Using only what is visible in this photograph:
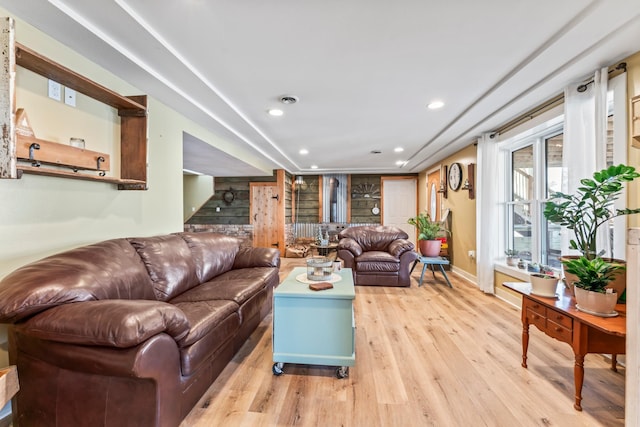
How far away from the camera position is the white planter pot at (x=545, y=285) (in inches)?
72.0

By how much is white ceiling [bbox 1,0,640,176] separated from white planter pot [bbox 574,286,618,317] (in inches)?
63.8

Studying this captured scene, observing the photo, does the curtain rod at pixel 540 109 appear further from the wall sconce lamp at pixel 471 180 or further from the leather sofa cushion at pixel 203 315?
the leather sofa cushion at pixel 203 315

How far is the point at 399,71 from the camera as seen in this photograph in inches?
89.1

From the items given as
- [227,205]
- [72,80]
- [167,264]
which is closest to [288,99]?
[72,80]

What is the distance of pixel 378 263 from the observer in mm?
4195

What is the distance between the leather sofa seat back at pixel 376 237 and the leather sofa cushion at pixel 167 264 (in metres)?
3.07

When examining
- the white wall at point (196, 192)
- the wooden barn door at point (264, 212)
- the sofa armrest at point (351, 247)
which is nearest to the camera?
the sofa armrest at point (351, 247)

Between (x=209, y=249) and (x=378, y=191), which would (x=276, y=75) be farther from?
(x=378, y=191)

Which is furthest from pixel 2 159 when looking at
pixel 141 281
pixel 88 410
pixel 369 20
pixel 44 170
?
pixel 369 20

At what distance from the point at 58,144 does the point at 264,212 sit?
5598mm

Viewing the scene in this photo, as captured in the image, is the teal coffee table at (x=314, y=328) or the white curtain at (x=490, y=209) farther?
the white curtain at (x=490, y=209)

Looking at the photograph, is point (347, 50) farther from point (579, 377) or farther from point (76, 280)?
point (579, 377)

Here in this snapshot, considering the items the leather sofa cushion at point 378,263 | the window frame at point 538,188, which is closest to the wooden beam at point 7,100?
the leather sofa cushion at point 378,263

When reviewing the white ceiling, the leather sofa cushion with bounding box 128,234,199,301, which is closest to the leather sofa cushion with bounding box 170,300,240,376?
the leather sofa cushion with bounding box 128,234,199,301
